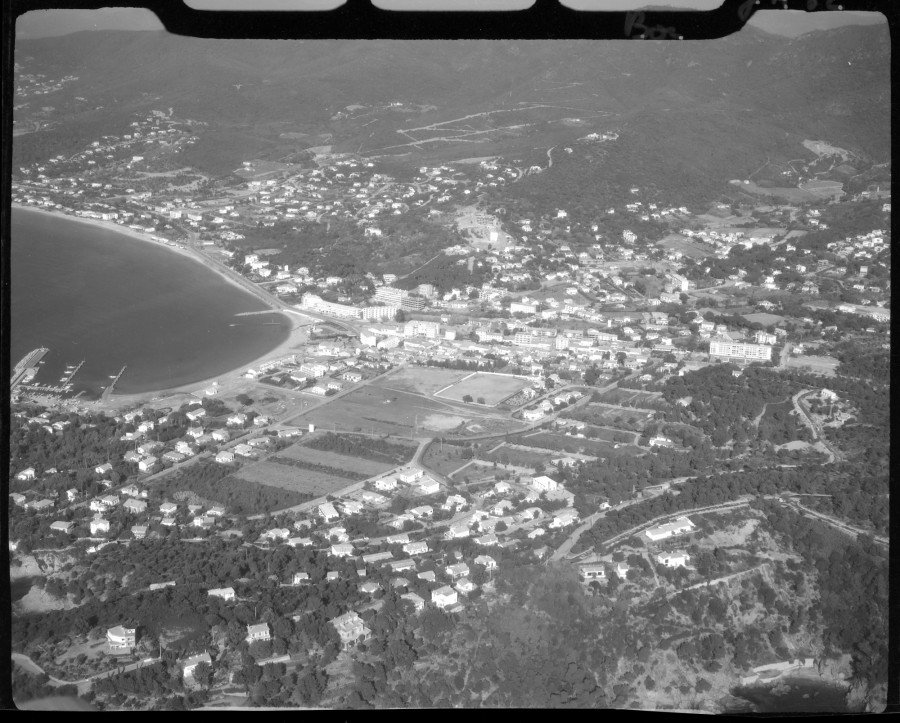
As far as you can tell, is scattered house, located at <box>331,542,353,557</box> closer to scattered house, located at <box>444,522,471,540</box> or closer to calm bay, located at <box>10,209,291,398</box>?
scattered house, located at <box>444,522,471,540</box>

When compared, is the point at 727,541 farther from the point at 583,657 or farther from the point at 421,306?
the point at 421,306

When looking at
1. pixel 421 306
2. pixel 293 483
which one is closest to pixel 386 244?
pixel 421 306

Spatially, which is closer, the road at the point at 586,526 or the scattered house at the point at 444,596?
the scattered house at the point at 444,596

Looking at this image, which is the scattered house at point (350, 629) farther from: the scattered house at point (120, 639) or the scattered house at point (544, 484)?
the scattered house at point (544, 484)

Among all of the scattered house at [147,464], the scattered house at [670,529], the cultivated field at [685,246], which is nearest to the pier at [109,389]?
the scattered house at [147,464]

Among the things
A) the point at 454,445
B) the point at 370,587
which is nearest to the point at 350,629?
the point at 370,587

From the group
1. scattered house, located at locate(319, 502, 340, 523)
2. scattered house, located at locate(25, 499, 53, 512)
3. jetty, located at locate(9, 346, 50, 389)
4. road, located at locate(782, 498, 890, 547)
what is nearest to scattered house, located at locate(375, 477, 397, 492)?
scattered house, located at locate(319, 502, 340, 523)
